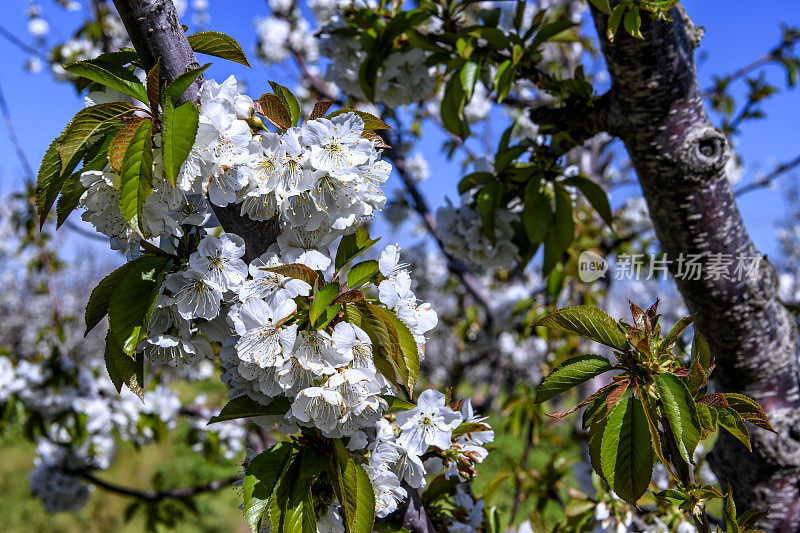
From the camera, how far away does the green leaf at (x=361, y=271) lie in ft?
2.64

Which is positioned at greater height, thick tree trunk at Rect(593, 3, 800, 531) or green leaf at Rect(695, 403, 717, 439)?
thick tree trunk at Rect(593, 3, 800, 531)

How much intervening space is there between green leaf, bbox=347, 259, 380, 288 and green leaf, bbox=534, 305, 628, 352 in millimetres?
273

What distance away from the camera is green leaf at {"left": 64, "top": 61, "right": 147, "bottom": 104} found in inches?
29.0

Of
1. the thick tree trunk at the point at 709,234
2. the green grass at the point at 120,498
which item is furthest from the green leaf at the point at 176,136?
the green grass at the point at 120,498

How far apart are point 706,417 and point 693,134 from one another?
2.48ft

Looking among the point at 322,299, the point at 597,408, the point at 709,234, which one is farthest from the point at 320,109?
the point at 709,234

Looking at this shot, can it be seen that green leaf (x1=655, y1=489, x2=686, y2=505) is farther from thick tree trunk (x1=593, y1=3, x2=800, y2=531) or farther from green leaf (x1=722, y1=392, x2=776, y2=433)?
thick tree trunk (x1=593, y1=3, x2=800, y2=531)

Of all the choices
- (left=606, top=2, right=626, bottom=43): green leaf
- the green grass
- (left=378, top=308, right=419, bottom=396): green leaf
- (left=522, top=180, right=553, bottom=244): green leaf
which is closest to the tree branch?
(left=522, top=180, right=553, bottom=244): green leaf

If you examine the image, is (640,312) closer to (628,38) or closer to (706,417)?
(706,417)

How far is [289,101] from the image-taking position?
2.80 feet

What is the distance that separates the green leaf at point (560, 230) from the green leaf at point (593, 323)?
28.9 inches

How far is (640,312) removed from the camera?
2.90ft

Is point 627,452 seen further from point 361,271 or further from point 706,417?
point 361,271

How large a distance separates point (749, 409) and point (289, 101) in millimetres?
885
